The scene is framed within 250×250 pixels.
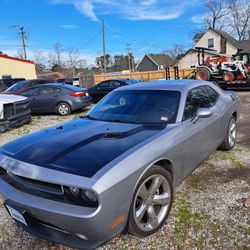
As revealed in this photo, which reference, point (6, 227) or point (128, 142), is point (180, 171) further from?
point (6, 227)

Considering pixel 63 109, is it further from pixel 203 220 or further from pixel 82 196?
pixel 82 196

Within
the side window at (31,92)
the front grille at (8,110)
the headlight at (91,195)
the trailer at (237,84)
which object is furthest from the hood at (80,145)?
the trailer at (237,84)

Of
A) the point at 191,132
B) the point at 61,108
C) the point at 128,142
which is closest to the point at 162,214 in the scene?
the point at 128,142

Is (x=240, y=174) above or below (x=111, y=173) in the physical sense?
below

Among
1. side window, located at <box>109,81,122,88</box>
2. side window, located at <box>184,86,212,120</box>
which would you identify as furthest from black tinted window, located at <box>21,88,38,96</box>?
side window, located at <box>184,86,212,120</box>

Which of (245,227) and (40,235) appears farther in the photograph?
(245,227)

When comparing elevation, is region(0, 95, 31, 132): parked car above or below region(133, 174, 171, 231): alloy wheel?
above

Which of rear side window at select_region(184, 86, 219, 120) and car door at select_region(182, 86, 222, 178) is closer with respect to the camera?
car door at select_region(182, 86, 222, 178)

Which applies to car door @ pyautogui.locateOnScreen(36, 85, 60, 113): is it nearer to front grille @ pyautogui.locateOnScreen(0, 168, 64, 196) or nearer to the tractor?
front grille @ pyautogui.locateOnScreen(0, 168, 64, 196)

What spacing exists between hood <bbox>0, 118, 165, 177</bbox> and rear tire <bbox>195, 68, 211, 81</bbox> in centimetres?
1523

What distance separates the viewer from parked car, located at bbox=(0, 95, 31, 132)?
7.57 metres

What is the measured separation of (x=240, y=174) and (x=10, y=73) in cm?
2799

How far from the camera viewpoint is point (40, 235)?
7.92ft

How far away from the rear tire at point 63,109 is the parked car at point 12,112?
2.44 metres
